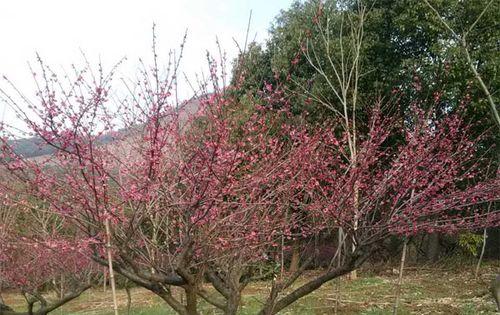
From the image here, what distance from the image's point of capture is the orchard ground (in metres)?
7.97

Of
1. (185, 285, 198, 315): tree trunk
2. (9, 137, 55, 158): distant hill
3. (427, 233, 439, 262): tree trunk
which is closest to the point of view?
(9, 137, 55, 158): distant hill

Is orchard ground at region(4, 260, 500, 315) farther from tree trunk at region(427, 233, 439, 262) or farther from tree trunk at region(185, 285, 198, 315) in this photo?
tree trunk at region(185, 285, 198, 315)

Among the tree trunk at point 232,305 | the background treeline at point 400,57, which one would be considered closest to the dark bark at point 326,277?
the tree trunk at point 232,305

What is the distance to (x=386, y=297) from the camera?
29.7ft

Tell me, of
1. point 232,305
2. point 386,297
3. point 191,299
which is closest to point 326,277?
point 232,305

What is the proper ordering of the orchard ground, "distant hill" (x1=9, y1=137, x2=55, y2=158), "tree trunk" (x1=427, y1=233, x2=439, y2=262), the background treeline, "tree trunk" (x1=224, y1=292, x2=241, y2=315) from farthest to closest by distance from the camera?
"tree trunk" (x1=427, y1=233, x2=439, y2=262), the background treeline, the orchard ground, "tree trunk" (x1=224, y1=292, x2=241, y2=315), "distant hill" (x1=9, y1=137, x2=55, y2=158)

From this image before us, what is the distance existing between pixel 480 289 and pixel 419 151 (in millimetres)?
5932

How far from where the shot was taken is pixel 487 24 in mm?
10125

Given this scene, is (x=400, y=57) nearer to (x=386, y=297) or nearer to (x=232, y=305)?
(x=386, y=297)

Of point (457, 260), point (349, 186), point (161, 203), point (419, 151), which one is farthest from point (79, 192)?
point (457, 260)

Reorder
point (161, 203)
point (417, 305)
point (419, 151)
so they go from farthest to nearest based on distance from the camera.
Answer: point (417, 305), point (419, 151), point (161, 203)

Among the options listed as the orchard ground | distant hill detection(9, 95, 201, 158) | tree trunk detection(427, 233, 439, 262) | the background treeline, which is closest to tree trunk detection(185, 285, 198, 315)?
distant hill detection(9, 95, 201, 158)

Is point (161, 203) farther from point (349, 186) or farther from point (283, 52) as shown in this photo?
point (283, 52)

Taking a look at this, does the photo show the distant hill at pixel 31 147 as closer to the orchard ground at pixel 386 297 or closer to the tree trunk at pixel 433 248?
the orchard ground at pixel 386 297
